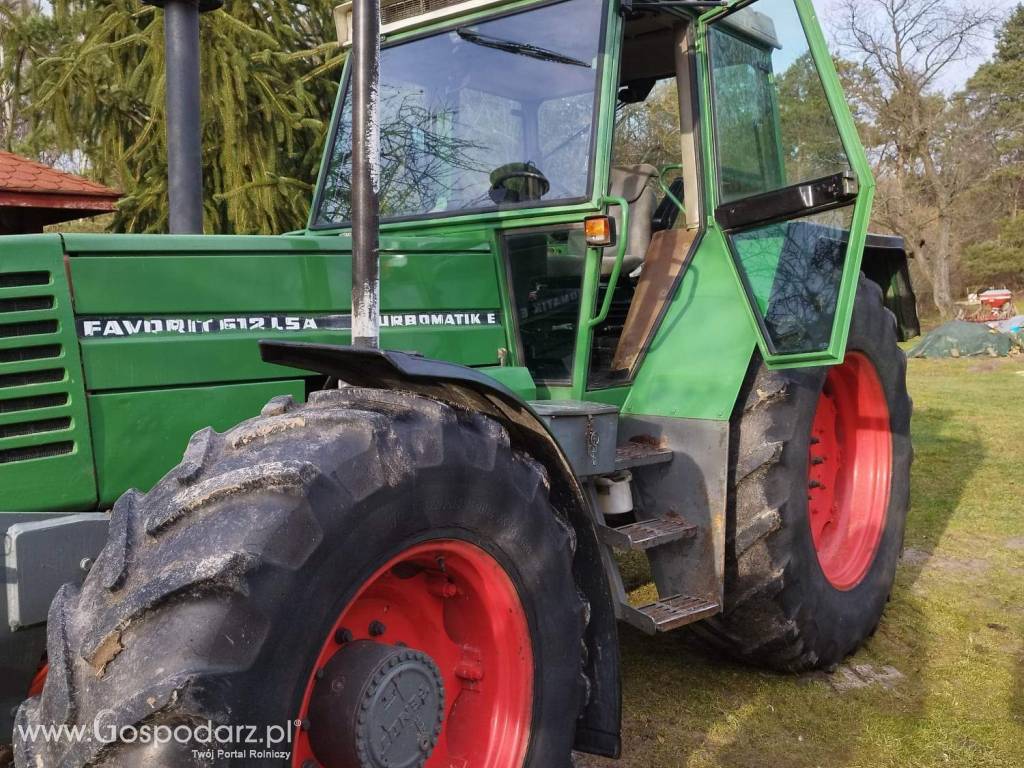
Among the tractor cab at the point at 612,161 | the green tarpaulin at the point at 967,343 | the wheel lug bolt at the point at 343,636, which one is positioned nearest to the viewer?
the wheel lug bolt at the point at 343,636

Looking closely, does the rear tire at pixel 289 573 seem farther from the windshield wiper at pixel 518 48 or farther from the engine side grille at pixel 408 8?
the engine side grille at pixel 408 8

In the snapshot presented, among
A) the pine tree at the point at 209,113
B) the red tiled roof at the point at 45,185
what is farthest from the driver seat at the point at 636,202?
the red tiled roof at the point at 45,185

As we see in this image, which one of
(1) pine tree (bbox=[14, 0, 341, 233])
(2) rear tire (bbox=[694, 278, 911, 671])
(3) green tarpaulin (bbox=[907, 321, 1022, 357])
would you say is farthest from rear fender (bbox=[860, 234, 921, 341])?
(3) green tarpaulin (bbox=[907, 321, 1022, 357])

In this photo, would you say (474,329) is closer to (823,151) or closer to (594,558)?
(594,558)

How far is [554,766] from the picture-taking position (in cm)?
234

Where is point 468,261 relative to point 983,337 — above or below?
above

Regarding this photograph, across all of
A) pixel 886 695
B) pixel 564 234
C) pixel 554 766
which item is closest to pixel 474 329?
pixel 564 234

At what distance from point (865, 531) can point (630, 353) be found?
1.61 meters

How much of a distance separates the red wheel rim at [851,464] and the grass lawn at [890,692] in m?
0.45

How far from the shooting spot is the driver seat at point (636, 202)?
3738 mm

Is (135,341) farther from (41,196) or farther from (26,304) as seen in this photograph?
(41,196)

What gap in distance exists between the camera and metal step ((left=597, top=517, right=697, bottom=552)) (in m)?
2.93

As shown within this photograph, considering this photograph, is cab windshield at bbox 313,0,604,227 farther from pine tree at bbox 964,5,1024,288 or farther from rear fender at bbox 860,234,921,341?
pine tree at bbox 964,5,1024,288

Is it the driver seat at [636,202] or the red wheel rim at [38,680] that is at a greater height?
the driver seat at [636,202]
